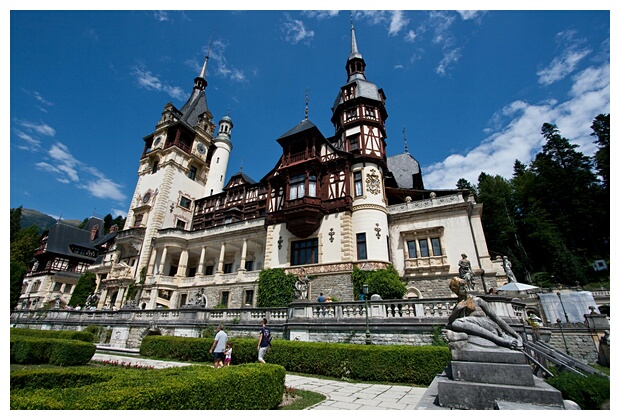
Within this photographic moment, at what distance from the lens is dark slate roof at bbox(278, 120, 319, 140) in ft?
89.5

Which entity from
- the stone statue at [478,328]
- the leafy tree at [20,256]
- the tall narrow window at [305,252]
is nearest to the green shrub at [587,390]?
the stone statue at [478,328]

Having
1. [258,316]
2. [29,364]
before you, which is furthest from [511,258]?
[29,364]

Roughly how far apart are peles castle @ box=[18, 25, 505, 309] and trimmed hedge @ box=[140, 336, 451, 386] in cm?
859

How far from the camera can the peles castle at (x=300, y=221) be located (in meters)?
22.6

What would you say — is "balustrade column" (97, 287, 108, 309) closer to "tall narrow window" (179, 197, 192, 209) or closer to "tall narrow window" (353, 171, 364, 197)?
"tall narrow window" (179, 197, 192, 209)

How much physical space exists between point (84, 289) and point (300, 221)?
34.7m

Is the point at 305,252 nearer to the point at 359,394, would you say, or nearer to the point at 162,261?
the point at 359,394

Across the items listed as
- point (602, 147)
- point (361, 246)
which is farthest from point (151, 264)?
point (602, 147)

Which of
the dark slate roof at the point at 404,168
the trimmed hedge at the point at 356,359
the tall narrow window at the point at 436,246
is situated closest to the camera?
the trimmed hedge at the point at 356,359

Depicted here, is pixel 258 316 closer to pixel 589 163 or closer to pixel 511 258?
pixel 511 258

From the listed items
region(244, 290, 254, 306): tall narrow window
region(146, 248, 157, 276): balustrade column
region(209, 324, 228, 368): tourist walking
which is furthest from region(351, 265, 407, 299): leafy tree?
region(146, 248, 157, 276): balustrade column

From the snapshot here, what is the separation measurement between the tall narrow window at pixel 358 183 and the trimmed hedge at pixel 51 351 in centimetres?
1984

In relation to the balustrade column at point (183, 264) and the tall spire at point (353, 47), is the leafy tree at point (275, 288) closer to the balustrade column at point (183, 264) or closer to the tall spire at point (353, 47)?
the balustrade column at point (183, 264)

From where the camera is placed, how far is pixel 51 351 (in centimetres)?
1250
